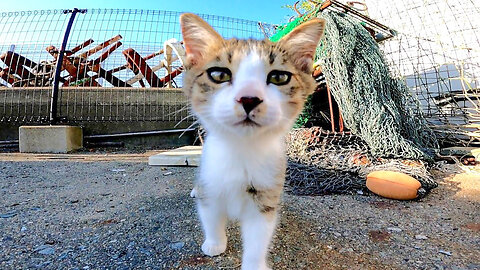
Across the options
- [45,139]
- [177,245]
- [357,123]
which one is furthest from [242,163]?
[45,139]

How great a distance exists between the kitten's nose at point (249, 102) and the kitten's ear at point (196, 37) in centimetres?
33

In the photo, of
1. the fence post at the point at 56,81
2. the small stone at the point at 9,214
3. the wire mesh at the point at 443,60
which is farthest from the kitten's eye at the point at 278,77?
the fence post at the point at 56,81

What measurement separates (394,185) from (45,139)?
4274mm

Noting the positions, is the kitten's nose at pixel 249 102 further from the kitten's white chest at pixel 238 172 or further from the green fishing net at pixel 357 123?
the green fishing net at pixel 357 123

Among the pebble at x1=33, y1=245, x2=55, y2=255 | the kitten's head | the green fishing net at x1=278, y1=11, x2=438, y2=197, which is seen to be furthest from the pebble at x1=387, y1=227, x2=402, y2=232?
the pebble at x1=33, y1=245, x2=55, y2=255

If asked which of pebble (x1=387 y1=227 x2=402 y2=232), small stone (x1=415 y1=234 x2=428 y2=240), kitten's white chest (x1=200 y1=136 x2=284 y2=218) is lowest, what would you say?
pebble (x1=387 y1=227 x2=402 y2=232)

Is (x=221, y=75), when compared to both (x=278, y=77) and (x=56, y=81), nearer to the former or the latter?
(x=278, y=77)

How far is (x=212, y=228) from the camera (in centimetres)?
111

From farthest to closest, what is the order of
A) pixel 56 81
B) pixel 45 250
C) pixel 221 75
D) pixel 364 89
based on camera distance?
1. pixel 56 81
2. pixel 364 89
3. pixel 45 250
4. pixel 221 75

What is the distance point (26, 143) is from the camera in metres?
3.96

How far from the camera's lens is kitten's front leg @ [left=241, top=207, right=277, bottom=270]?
96 centimetres

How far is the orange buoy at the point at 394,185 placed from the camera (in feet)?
5.72

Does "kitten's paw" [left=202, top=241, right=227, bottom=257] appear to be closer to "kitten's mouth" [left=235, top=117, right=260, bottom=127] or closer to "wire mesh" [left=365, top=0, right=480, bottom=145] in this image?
"kitten's mouth" [left=235, top=117, right=260, bottom=127]

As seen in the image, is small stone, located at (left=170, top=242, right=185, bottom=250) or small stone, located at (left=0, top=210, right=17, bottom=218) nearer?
small stone, located at (left=170, top=242, right=185, bottom=250)
